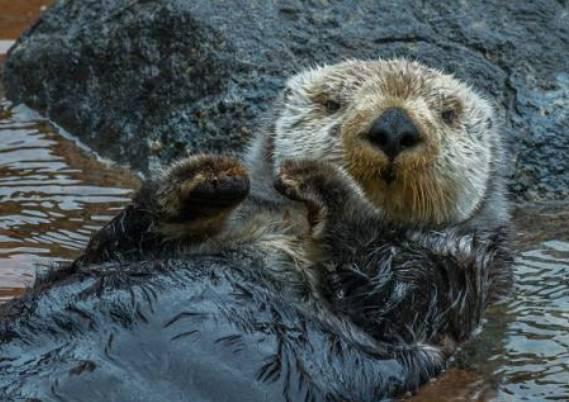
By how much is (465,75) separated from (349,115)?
206cm

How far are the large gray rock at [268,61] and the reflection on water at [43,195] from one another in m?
0.21

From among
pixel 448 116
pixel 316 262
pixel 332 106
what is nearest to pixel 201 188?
pixel 316 262

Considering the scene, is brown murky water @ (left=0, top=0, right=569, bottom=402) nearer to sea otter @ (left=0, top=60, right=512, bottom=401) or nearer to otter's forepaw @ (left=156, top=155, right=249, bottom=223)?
sea otter @ (left=0, top=60, right=512, bottom=401)

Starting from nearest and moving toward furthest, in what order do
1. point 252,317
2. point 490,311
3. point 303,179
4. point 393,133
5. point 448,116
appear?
point 252,317
point 303,179
point 393,133
point 490,311
point 448,116

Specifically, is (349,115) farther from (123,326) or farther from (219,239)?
(123,326)

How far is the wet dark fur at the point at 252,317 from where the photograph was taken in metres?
3.80

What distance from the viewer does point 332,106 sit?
543 cm

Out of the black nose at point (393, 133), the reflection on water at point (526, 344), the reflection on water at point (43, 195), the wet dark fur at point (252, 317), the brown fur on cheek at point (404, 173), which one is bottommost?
the reflection on water at point (43, 195)

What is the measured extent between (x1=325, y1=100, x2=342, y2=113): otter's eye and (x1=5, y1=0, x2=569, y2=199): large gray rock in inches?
55.9

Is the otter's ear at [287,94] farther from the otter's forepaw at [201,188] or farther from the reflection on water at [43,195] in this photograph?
the otter's forepaw at [201,188]

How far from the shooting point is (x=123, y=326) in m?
3.91

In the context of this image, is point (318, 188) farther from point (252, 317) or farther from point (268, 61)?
point (268, 61)

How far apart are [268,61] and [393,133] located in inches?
100

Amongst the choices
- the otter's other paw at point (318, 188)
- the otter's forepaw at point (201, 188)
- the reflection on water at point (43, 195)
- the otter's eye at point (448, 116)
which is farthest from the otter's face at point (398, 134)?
the reflection on water at point (43, 195)
